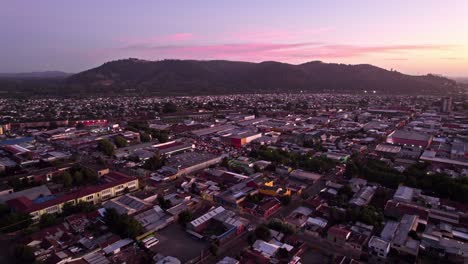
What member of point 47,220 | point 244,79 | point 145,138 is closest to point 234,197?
point 47,220

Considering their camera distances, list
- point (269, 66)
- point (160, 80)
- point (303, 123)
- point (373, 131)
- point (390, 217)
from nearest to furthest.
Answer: point (390, 217), point (373, 131), point (303, 123), point (160, 80), point (269, 66)

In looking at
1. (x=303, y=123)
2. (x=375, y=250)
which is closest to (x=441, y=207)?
(x=375, y=250)

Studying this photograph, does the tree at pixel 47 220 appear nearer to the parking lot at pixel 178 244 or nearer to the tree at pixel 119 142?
the parking lot at pixel 178 244

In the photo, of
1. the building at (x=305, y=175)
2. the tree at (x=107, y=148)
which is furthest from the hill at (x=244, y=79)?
the building at (x=305, y=175)

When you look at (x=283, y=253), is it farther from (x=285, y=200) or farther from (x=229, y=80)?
(x=229, y=80)

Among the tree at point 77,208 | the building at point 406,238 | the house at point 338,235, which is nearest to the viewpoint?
the building at point 406,238

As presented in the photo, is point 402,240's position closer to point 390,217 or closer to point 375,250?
point 375,250
